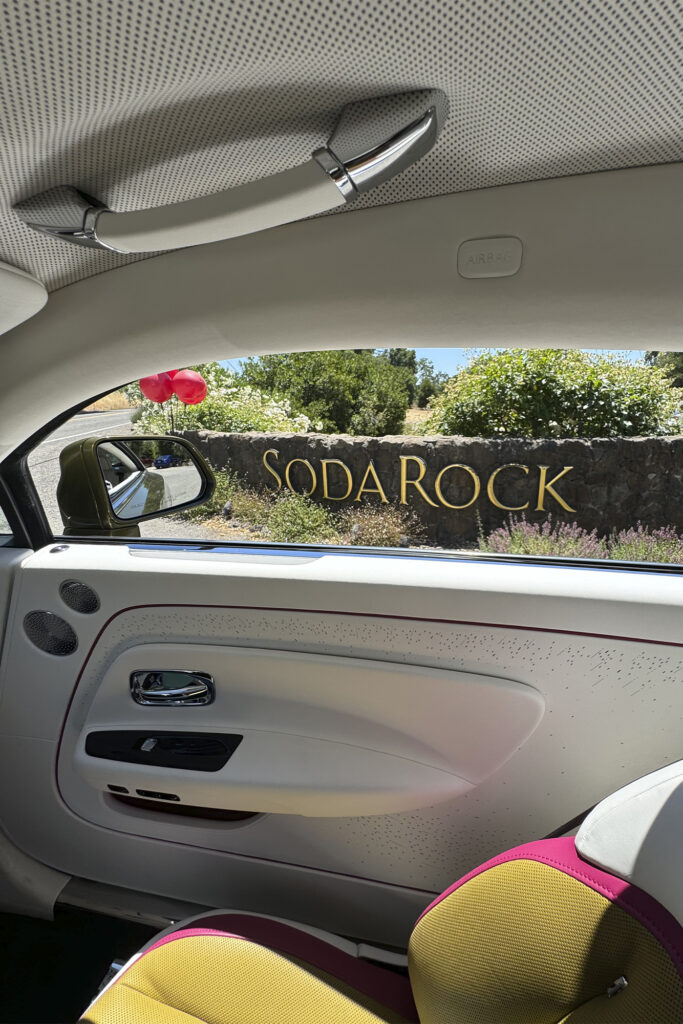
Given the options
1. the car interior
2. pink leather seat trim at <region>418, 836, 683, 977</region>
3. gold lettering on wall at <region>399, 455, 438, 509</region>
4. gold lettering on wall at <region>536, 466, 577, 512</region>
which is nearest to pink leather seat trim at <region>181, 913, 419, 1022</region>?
the car interior

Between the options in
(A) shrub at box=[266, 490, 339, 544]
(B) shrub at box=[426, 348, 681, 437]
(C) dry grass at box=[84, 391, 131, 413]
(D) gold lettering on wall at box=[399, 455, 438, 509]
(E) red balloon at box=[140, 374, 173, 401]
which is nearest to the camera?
(C) dry grass at box=[84, 391, 131, 413]

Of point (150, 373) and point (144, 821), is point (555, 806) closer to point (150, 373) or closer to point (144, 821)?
point (144, 821)

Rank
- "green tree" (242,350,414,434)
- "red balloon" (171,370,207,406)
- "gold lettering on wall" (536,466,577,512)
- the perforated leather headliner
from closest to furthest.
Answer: the perforated leather headliner → "red balloon" (171,370,207,406) → "green tree" (242,350,414,434) → "gold lettering on wall" (536,466,577,512)

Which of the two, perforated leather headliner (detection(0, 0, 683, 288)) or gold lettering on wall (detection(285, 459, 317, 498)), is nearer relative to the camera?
perforated leather headliner (detection(0, 0, 683, 288))

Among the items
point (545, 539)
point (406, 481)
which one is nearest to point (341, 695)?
point (545, 539)

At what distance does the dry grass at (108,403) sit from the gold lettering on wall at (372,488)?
10.5 ft

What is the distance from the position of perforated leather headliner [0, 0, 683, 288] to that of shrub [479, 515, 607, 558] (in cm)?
315

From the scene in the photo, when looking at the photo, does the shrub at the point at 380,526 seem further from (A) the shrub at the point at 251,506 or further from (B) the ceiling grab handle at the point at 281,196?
(B) the ceiling grab handle at the point at 281,196

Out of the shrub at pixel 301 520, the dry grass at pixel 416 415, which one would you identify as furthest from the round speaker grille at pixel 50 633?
the dry grass at pixel 416 415

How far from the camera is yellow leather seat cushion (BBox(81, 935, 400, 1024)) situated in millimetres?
1142

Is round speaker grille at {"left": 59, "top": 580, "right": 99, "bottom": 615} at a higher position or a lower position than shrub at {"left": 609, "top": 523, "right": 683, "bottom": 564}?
higher

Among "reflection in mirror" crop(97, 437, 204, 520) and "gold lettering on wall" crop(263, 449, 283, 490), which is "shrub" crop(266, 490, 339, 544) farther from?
"reflection in mirror" crop(97, 437, 204, 520)

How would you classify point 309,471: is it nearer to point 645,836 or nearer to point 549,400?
point 549,400

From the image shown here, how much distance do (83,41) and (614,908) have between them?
132cm
